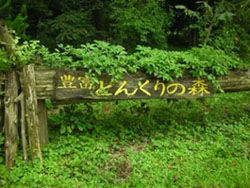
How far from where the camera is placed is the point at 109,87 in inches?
162

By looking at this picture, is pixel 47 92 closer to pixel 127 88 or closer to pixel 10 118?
pixel 10 118

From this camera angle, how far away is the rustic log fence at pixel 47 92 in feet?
11.9

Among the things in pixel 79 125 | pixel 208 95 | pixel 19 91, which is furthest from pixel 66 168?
pixel 208 95

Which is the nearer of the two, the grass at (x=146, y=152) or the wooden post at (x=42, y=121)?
the grass at (x=146, y=152)

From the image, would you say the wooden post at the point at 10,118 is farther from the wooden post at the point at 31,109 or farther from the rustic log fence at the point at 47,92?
the wooden post at the point at 31,109

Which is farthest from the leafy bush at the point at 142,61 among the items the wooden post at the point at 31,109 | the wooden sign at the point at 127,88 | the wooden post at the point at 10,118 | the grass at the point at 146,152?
the grass at the point at 146,152

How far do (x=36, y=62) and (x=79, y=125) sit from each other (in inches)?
51.8

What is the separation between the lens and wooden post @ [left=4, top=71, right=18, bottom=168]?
11.8ft

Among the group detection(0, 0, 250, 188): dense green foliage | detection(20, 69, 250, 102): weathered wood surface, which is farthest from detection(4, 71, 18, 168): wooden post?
detection(20, 69, 250, 102): weathered wood surface

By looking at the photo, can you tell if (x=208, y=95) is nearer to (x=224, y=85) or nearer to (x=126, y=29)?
(x=224, y=85)

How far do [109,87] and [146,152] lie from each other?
126 cm

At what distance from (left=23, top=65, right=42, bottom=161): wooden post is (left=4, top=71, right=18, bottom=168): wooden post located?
0.53 ft

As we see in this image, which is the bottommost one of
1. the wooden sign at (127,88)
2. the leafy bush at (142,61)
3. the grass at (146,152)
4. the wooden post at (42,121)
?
the grass at (146,152)

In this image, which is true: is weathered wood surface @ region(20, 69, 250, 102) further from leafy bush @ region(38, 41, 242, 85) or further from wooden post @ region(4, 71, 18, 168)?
wooden post @ region(4, 71, 18, 168)
